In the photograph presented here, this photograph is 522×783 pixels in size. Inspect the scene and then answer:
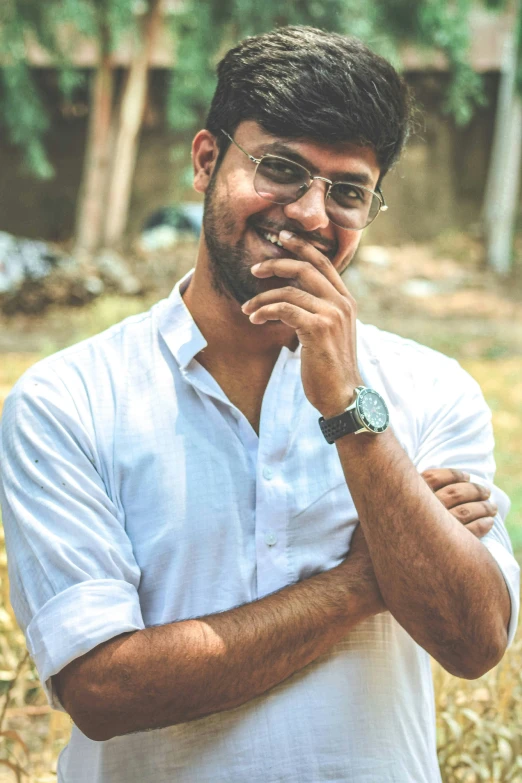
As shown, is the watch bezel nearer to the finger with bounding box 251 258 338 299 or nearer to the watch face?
A: the watch face

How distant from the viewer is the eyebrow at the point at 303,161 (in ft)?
6.52

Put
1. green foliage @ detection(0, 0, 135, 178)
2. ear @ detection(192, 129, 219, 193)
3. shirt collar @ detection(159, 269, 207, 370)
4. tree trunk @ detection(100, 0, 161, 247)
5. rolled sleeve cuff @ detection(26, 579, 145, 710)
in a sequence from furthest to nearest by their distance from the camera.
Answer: tree trunk @ detection(100, 0, 161, 247) < green foliage @ detection(0, 0, 135, 178) < ear @ detection(192, 129, 219, 193) < shirt collar @ detection(159, 269, 207, 370) < rolled sleeve cuff @ detection(26, 579, 145, 710)

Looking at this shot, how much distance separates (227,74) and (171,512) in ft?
3.32

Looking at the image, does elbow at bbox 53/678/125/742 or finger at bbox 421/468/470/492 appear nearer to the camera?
elbow at bbox 53/678/125/742

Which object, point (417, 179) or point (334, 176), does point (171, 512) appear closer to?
point (334, 176)

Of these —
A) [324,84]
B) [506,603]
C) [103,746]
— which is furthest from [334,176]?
[103,746]

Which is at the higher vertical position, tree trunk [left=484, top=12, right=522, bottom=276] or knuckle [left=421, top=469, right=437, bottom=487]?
tree trunk [left=484, top=12, right=522, bottom=276]

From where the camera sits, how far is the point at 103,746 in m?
1.79

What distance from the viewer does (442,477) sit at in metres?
1.97

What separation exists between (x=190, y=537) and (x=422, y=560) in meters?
0.44

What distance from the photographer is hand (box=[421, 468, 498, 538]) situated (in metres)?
1.92

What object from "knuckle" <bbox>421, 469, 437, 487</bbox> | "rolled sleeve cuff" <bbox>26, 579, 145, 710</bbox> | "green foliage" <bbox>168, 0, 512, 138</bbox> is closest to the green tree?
"green foliage" <bbox>168, 0, 512, 138</bbox>

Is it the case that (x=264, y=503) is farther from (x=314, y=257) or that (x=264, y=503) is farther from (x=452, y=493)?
(x=314, y=257)

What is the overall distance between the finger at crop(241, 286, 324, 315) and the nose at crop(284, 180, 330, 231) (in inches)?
6.8
